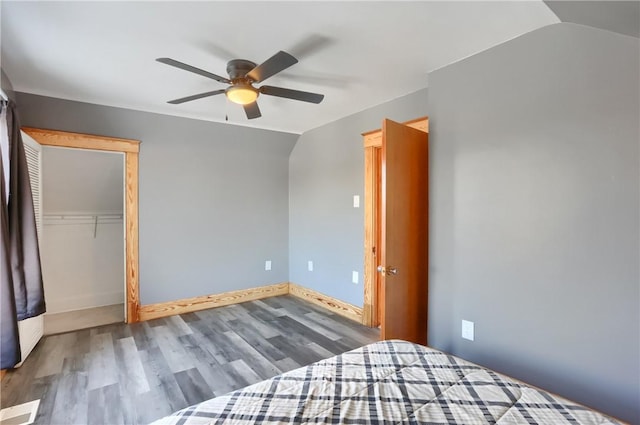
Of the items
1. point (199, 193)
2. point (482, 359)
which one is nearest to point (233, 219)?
point (199, 193)

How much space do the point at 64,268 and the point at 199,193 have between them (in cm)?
193

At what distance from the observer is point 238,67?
7.32ft

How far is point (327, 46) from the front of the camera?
2.09m

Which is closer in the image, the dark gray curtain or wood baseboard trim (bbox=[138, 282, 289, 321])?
the dark gray curtain

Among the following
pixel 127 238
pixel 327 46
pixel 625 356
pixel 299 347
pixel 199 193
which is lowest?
pixel 299 347

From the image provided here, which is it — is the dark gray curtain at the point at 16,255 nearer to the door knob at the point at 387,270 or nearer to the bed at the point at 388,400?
the bed at the point at 388,400

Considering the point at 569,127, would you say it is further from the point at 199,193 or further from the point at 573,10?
the point at 199,193

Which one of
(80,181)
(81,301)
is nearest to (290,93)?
(80,181)

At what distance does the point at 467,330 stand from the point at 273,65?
2.16m

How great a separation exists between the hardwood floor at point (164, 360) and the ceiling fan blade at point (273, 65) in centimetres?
216

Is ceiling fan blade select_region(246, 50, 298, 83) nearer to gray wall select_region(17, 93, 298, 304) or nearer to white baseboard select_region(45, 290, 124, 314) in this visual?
gray wall select_region(17, 93, 298, 304)

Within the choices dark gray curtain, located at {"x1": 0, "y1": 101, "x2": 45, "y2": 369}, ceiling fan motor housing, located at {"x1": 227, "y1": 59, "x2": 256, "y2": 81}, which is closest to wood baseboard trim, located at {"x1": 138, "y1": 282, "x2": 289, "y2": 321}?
dark gray curtain, located at {"x1": 0, "y1": 101, "x2": 45, "y2": 369}

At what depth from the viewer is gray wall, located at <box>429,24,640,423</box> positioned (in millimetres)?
1616

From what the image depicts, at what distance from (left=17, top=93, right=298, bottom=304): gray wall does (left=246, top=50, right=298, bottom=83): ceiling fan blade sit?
204 cm
